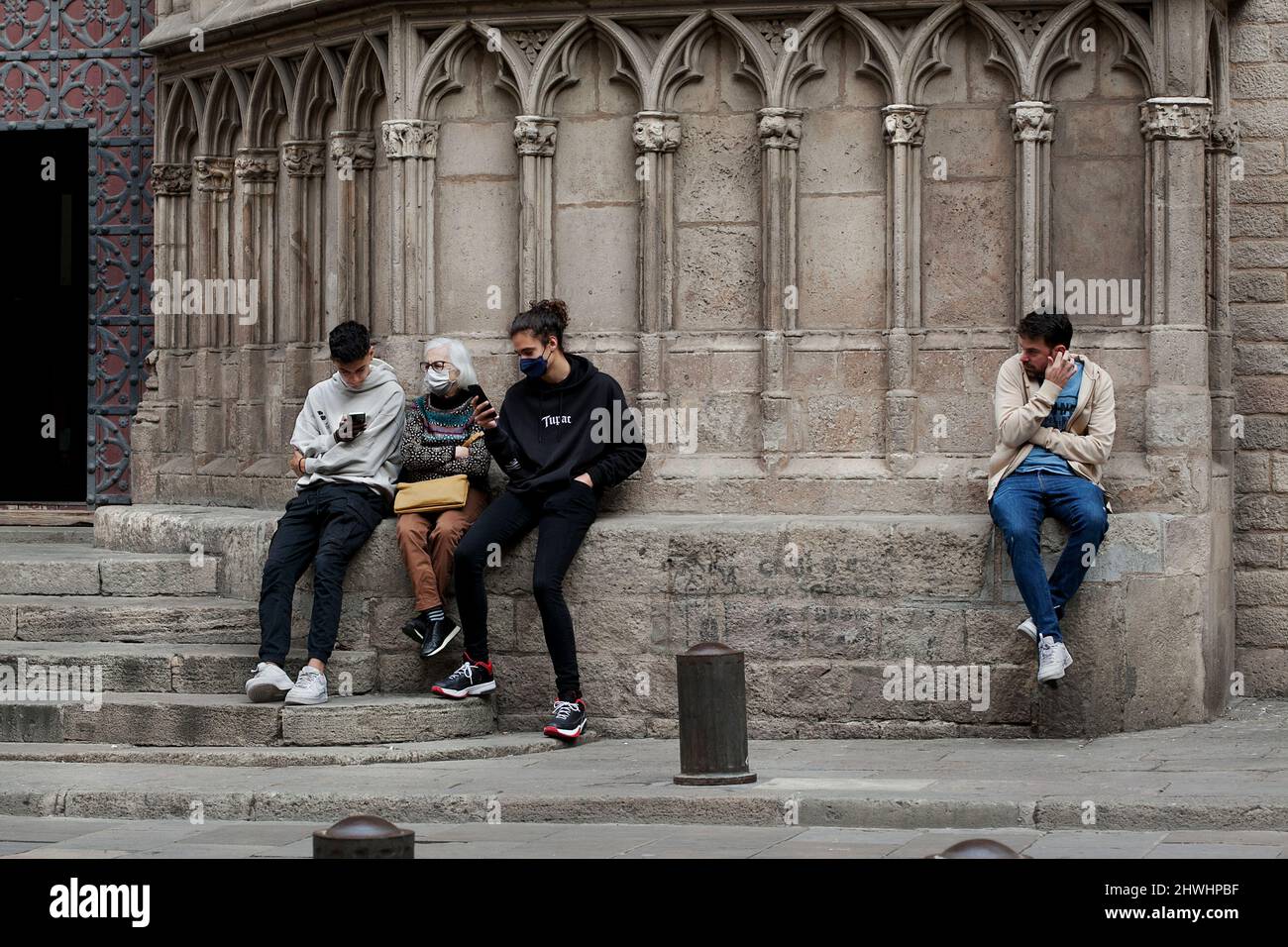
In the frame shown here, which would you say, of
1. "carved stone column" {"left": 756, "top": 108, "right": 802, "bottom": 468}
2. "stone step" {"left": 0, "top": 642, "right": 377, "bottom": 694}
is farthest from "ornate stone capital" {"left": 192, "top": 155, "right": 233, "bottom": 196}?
"carved stone column" {"left": 756, "top": 108, "right": 802, "bottom": 468}

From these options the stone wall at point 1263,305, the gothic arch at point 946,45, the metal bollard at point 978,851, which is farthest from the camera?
the stone wall at point 1263,305

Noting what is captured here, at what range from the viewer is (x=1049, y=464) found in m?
10.7

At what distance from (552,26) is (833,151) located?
1704mm

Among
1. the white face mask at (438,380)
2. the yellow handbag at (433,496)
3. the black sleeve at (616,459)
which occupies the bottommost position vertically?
the yellow handbag at (433,496)

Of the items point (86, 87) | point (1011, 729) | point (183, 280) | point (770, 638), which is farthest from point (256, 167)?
point (1011, 729)

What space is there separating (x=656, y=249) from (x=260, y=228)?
2975 mm

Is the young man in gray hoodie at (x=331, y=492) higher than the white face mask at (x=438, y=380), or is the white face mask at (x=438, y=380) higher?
the white face mask at (x=438, y=380)

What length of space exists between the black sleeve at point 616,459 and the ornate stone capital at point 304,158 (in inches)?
A: 107

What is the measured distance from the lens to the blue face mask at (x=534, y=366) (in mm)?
11148

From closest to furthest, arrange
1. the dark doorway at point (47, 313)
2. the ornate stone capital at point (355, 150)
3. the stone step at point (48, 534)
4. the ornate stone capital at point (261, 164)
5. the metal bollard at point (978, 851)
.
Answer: the metal bollard at point (978, 851) → the ornate stone capital at point (355, 150) → the ornate stone capital at point (261, 164) → the stone step at point (48, 534) → the dark doorway at point (47, 313)

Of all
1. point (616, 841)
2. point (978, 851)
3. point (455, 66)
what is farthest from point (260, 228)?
point (978, 851)

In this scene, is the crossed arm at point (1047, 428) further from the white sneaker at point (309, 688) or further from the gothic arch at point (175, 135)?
the gothic arch at point (175, 135)

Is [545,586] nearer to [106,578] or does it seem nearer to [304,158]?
[106,578]

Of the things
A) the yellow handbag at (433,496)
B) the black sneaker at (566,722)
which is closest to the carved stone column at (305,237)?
the yellow handbag at (433,496)
